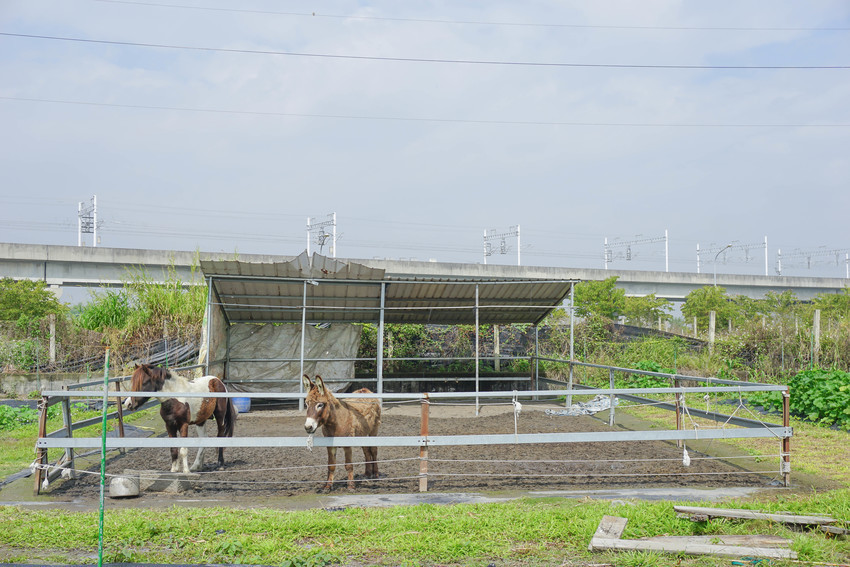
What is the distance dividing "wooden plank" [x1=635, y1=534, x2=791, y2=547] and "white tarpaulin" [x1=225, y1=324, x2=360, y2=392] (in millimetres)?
12622

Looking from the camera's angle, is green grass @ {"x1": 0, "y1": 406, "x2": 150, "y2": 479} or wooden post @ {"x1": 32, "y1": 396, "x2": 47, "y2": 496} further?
green grass @ {"x1": 0, "y1": 406, "x2": 150, "y2": 479}

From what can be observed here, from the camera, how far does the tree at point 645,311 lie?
108ft

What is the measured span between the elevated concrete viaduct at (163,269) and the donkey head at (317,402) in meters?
15.2

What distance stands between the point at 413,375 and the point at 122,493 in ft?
43.7

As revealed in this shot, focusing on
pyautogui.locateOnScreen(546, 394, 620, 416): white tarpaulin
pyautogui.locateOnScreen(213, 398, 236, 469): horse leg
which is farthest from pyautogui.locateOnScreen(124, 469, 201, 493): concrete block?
pyautogui.locateOnScreen(546, 394, 620, 416): white tarpaulin

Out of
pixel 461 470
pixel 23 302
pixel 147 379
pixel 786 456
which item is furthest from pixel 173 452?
pixel 23 302

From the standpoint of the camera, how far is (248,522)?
5730 millimetres

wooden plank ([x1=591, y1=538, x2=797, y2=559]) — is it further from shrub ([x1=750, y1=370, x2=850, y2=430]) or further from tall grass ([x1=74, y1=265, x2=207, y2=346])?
tall grass ([x1=74, y1=265, x2=207, y2=346])

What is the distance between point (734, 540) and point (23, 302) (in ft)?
78.3

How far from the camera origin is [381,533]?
5527 mm

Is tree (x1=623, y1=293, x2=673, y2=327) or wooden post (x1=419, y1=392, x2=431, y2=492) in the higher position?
tree (x1=623, y1=293, x2=673, y2=327)

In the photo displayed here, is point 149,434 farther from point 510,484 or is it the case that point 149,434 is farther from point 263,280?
point 510,484

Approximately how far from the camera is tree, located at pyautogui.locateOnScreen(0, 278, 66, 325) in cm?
2188

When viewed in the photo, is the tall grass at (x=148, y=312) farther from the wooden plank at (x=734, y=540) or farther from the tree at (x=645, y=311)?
the tree at (x=645, y=311)
